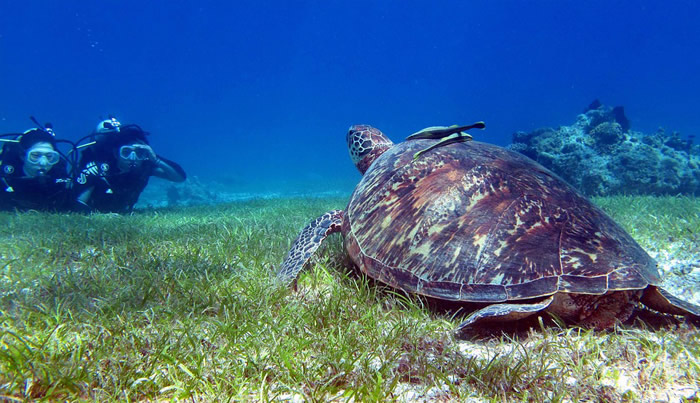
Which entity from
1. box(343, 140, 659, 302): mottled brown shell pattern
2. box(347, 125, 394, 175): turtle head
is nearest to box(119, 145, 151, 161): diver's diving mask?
box(347, 125, 394, 175): turtle head

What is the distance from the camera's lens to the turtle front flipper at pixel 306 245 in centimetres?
281

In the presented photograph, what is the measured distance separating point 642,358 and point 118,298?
3.52 m

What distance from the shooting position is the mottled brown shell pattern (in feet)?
6.80

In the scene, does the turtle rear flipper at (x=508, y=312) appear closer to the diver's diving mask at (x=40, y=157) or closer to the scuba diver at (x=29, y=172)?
the scuba diver at (x=29, y=172)

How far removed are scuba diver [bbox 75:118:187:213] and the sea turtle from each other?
9.95 metres

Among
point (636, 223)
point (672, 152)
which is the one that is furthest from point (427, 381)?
point (672, 152)

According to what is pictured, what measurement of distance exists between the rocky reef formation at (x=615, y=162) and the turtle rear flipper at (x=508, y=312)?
11.2 meters

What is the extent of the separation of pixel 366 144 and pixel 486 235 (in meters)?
3.09

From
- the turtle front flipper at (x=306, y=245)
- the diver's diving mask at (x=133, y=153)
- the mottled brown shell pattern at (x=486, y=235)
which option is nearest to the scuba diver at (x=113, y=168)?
the diver's diving mask at (x=133, y=153)

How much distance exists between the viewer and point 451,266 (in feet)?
7.52

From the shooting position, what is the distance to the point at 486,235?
7.60 ft

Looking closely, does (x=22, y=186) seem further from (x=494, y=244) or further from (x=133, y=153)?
(x=494, y=244)

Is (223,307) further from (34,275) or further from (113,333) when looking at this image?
(34,275)

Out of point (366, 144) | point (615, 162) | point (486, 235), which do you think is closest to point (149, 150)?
point (366, 144)
